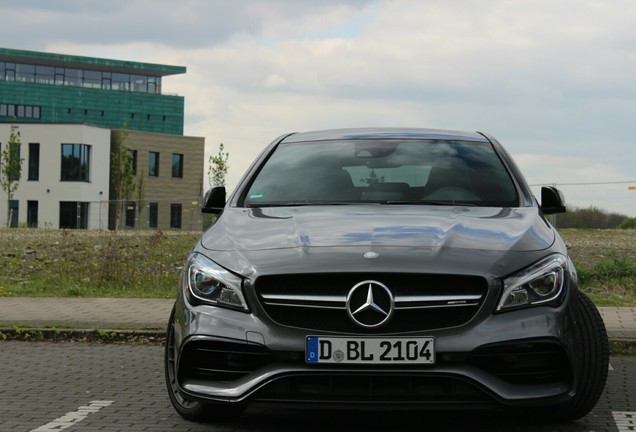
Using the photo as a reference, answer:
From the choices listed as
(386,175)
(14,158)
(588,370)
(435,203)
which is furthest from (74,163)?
(588,370)

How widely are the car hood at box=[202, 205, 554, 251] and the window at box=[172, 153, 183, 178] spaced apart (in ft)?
240

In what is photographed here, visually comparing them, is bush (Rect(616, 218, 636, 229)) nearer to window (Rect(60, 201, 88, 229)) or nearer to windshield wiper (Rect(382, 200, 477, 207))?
windshield wiper (Rect(382, 200, 477, 207))

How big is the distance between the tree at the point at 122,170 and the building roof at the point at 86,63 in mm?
29983

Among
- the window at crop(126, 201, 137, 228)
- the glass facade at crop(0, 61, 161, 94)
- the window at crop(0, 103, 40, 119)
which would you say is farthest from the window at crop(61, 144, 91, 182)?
the glass facade at crop(0, 61, 161, 94)

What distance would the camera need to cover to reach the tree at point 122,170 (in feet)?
229

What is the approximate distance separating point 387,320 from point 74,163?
68.2 m

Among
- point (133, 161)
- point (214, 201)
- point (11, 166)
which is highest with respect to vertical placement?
point (133, 161)

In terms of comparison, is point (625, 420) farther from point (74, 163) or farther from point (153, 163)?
point (153, 163)

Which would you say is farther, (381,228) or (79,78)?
(79,78)

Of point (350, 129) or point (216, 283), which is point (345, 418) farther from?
point (350, 129)

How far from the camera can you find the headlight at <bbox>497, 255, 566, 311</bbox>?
4809mm

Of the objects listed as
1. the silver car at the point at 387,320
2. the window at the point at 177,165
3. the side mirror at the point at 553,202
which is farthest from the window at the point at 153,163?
the silver car at the point at 387,320

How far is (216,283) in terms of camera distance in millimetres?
5012

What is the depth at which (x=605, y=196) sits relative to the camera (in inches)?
1226
